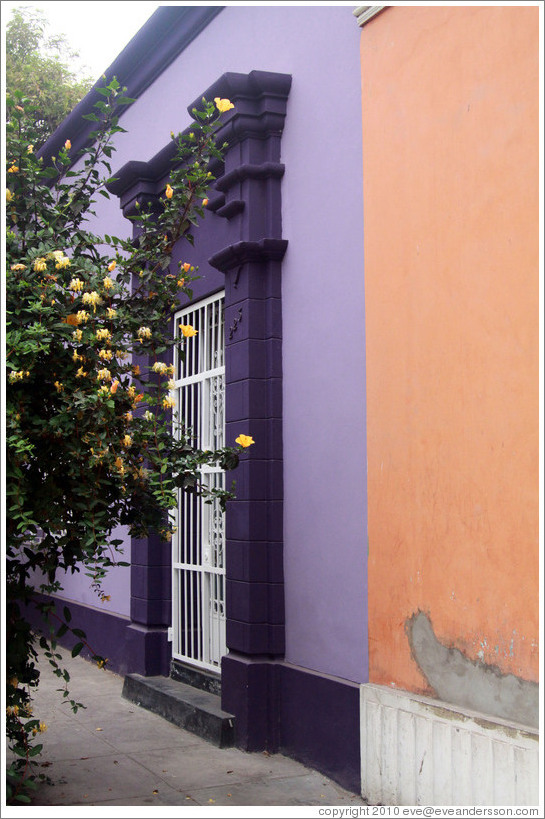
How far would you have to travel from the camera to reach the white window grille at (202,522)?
742 cm

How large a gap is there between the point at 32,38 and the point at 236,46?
39.2ft

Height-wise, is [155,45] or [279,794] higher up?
[155,45]

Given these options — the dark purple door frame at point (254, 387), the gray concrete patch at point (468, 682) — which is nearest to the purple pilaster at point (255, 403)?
the dark purple door frame at point (254, 387)

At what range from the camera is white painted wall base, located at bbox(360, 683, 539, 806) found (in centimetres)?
396

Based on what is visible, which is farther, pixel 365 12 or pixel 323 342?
pixel 323 342

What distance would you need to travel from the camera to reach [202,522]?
7688 mm

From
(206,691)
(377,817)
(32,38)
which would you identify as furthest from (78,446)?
(32,38)

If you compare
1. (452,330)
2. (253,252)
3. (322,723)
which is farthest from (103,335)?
(322,723)

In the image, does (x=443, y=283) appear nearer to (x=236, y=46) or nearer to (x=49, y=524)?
(x=49, y=524)

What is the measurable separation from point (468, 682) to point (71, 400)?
7.44ft

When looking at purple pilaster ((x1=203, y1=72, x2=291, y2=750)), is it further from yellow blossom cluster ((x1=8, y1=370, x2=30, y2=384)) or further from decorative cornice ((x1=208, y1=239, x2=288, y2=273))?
yellow blossom cluster ((x1=8, y1=370, x2=30, y2=384))

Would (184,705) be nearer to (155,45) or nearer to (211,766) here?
(211,766)

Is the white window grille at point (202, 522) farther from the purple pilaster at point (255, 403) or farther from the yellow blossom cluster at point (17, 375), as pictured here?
the yellow blossom cluster at point (17, 375)

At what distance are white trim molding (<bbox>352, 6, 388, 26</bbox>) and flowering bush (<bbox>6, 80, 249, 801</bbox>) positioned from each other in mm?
1304
